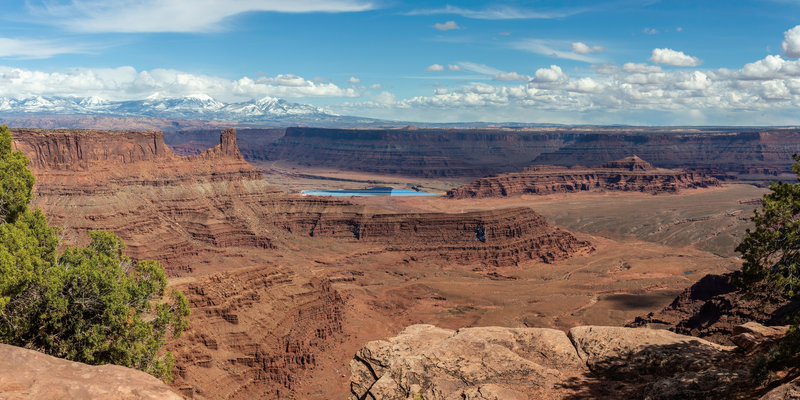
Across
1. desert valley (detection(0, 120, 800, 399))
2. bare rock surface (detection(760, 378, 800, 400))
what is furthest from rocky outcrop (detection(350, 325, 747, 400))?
bare rock surface (detection(760, 378, 800, 400))

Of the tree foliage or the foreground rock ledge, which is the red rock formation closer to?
the tree foliage

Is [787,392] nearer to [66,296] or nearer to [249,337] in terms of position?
[66,296]

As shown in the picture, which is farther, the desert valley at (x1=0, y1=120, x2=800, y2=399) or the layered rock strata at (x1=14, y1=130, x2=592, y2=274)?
the layered rock strata at (x1=14, y1=130, x2=592, y2=274)

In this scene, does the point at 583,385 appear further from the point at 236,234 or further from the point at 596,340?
the point at 236,234

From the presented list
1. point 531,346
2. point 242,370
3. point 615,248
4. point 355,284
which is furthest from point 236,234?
point 531,346

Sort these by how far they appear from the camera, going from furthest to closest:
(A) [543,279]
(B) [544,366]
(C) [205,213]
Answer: (C) [205,213]
(A) [543,279]
(B) [544,366]

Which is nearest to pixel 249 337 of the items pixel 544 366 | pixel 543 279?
pixel 544 366
